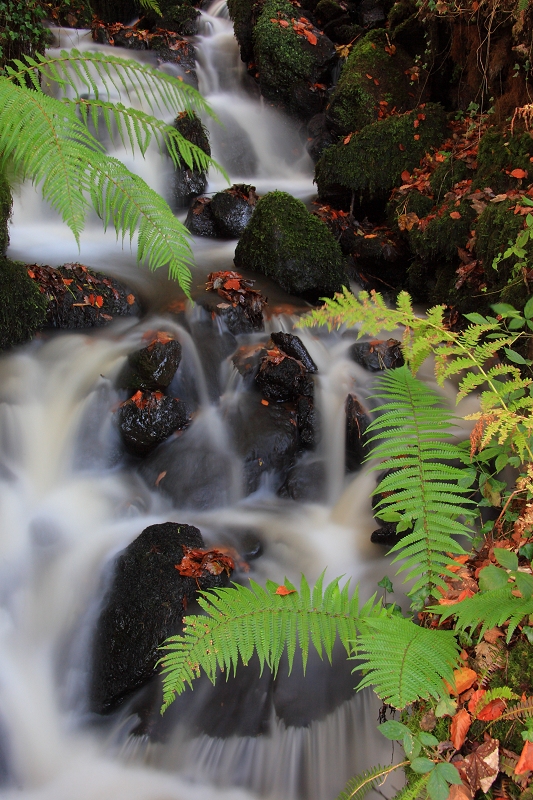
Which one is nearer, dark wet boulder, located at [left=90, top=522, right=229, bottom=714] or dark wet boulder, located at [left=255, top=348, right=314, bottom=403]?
dark wet boulder, located at [left=90, top=522, right=229, bottom=714]

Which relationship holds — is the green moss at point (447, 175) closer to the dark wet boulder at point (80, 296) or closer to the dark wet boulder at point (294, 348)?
the dark wet boulder at point (294, 348)

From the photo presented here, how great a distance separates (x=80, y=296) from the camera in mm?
5742

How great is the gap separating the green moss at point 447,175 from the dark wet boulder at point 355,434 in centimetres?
299

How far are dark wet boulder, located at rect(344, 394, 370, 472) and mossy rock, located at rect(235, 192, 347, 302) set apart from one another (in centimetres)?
180

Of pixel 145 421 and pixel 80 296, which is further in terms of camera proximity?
pixel 80 296

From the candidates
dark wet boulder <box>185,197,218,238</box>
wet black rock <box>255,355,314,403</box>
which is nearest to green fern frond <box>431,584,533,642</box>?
wet black rock <box>255,355,314,403</box>

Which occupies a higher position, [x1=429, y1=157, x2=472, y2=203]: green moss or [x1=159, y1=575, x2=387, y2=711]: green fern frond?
[x1=429, y1=157, x2=472, y2=203]: green moss

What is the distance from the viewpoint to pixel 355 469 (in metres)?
4.92

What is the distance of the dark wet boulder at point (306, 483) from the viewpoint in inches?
188

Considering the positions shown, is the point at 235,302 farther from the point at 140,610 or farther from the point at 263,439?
the point at 140,610

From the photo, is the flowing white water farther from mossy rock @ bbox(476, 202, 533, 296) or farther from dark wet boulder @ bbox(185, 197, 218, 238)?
mossy rock @ bbox(476, 202, 533, 296)

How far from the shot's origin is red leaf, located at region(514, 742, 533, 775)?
1.79 metres

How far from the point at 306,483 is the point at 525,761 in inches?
122

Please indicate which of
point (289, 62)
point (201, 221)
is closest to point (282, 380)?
point (201, 221)
